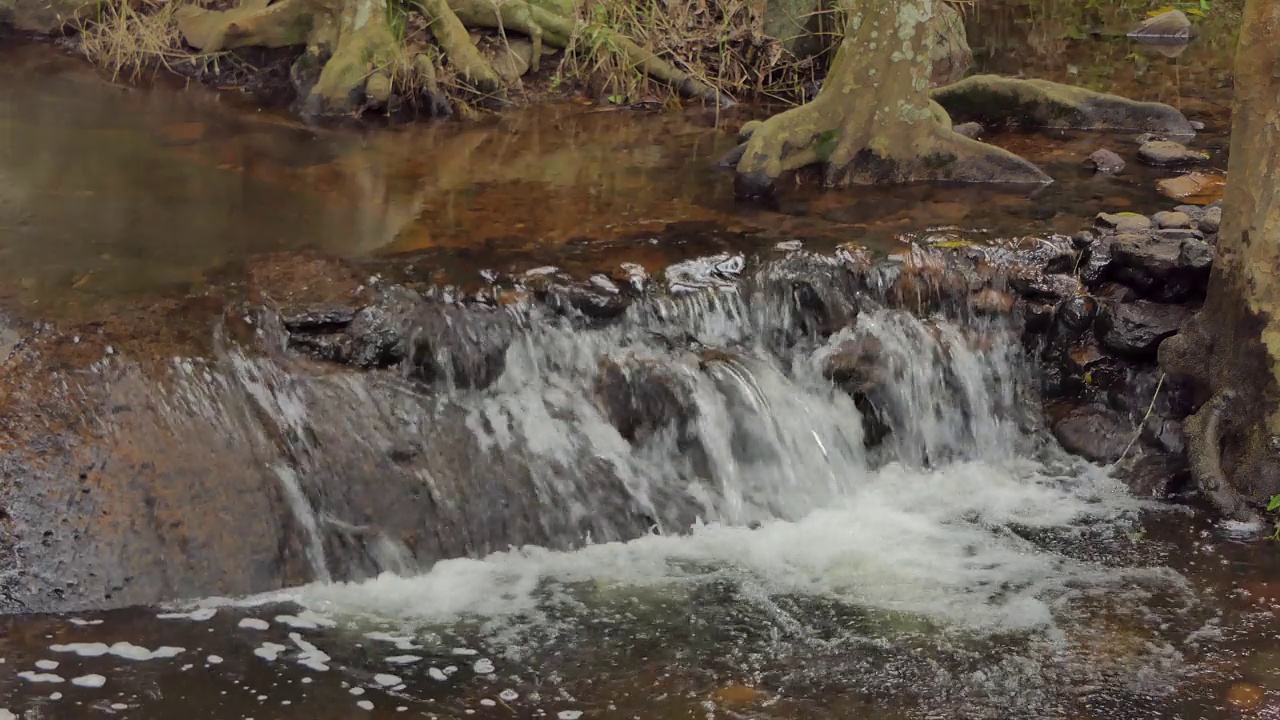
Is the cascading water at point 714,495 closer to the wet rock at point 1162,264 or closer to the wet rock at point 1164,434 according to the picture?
the wet rock at point 1164,434

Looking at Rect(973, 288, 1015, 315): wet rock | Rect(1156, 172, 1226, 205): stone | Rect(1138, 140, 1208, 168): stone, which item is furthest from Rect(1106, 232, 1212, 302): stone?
Rect(1138, 140, 1208, 168): stone

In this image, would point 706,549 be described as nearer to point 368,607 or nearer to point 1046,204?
point 368,607

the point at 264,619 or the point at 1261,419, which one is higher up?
the point at 1261,419

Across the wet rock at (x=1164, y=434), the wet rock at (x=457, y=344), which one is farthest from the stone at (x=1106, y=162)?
the wet rock at (x=457, y=344)

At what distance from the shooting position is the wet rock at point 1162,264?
20.3ft

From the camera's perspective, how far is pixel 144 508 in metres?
4.76

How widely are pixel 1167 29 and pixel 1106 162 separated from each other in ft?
→ 22.7

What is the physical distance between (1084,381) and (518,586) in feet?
10.2

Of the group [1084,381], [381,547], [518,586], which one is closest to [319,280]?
[381,547]

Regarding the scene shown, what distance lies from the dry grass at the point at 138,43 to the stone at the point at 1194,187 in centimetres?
767

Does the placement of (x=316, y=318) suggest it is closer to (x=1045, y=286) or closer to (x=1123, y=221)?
(x=1045, y=286)

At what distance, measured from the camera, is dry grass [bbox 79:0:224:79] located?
1145cm

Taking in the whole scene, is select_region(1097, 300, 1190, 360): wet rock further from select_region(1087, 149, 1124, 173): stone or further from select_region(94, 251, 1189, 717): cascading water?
select_region(1087, 149, 1124, 173): stone

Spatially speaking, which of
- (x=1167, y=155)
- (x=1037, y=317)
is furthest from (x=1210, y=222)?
(x=1167, y=155)
